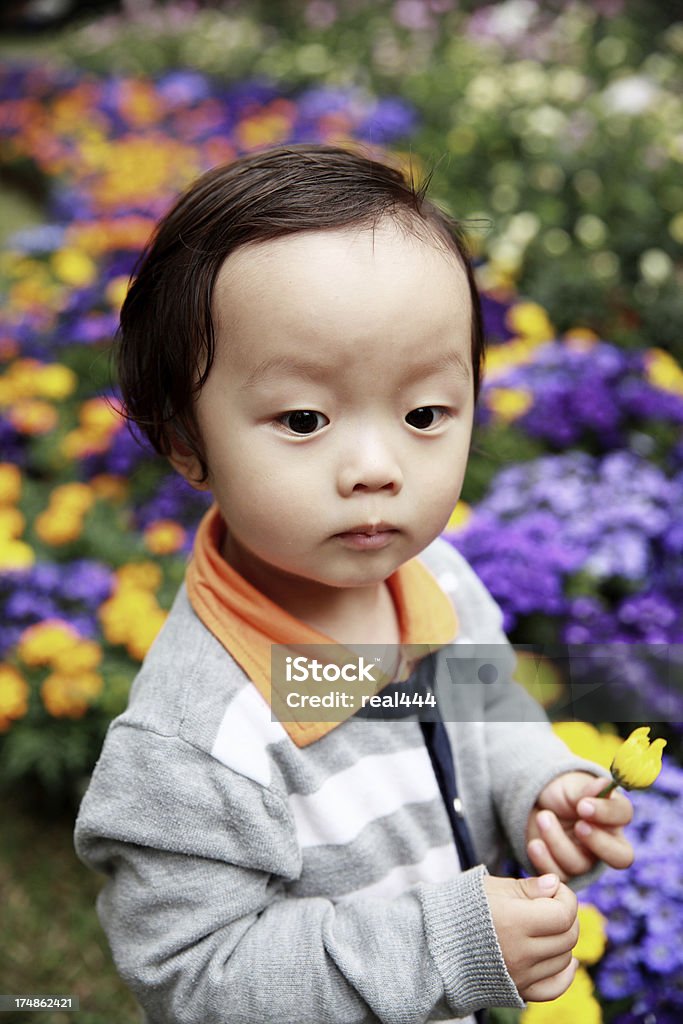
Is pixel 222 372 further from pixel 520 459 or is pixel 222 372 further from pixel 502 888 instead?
pixel 520 459

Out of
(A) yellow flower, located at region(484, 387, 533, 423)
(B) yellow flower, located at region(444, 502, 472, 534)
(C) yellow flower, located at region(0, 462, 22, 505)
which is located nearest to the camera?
(B) yellow flower, located at region(444, 502, 472, 534)

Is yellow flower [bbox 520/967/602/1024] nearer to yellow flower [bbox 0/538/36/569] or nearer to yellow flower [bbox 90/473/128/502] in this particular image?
yellow flower [bbox 0/538/36/569]

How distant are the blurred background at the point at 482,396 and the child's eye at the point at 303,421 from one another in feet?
1.29

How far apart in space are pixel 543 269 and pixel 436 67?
2.51m

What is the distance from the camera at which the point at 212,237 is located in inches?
39.0

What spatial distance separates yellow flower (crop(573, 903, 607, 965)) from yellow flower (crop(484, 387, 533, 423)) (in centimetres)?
153

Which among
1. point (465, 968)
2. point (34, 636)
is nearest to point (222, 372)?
point (465, 968)

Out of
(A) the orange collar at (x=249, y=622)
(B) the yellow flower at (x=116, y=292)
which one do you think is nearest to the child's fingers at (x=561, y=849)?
(A) the orange collar at (x=249, y=622)

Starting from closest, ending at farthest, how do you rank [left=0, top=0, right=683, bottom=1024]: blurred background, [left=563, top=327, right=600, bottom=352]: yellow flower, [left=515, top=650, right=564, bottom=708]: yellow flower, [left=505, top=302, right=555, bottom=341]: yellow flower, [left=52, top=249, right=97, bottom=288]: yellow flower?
[left=515, top=650, right=564, bottom=708]: yellow flower
[left=0, top=0, right=683, bottom=1024]: blurred background
[left=563, top=327, right=600, bottom=352]: yellow flower
[left=505, top=302, right=555, bottom=341]: yellow flower
[left=52, top=249, right=97, bottom=288]: yellow flower

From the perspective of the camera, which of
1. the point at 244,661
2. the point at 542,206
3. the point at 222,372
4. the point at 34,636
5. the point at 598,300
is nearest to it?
the point at 222,372

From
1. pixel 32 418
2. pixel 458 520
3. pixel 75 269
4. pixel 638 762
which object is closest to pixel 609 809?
pixel 638 762

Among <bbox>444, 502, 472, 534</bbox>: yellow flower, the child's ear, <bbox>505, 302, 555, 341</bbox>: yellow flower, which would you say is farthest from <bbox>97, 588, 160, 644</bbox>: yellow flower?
<bbox>505, 302, 555, 341</bbox>: yellow flower

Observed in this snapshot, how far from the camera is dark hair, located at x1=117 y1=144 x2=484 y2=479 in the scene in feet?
3.16

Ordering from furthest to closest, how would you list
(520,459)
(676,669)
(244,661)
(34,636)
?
(520,459), (34,636), (676,669), (244,661)
